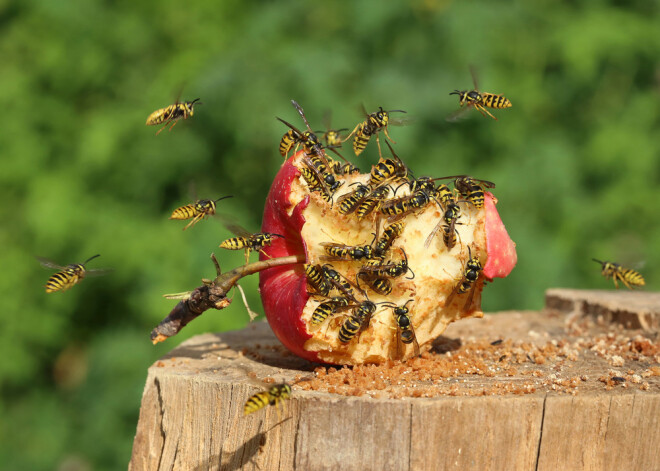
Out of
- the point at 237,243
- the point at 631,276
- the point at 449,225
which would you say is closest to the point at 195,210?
the point at 237,243

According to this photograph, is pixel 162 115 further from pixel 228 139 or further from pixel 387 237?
pixel 228 139

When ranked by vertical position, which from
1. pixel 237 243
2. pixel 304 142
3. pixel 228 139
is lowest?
pixel 237 243

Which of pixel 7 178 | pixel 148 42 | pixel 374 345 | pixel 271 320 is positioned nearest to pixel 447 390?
pixel 374 345

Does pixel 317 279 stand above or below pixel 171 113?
below

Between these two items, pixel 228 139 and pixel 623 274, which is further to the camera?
pixel 228 139

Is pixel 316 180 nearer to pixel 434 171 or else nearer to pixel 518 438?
pixel 518 438

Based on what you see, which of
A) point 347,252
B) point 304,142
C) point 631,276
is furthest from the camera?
point 631,276
